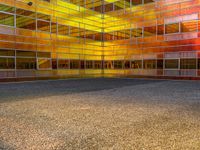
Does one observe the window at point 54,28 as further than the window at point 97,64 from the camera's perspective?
No

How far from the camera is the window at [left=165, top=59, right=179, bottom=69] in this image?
26.8 meters

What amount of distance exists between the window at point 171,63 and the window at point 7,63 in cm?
2056

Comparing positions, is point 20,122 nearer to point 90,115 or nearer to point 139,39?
point 90,115

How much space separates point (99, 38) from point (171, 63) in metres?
14.7

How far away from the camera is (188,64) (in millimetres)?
25750

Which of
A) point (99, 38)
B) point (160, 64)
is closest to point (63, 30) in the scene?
point (99, 38)

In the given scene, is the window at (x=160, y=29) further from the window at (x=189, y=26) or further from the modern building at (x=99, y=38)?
the window at (x=189, y=26)

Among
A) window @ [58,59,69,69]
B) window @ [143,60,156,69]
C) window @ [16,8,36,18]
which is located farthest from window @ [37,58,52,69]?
window @ [143,60,156,69]

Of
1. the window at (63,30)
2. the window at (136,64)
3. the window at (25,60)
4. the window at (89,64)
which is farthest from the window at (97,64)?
the window at (25,60)

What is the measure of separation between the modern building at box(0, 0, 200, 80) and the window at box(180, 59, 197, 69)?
8 cm

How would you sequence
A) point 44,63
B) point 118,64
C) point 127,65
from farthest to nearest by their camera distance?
point 118,64
point 127,65
point 44,63

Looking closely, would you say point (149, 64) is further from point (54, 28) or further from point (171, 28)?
point (54, 28)

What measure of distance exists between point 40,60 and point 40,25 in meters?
4.80

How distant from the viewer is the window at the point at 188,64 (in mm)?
25281
